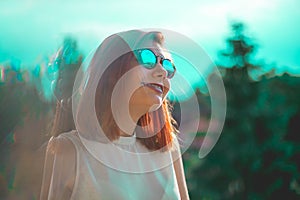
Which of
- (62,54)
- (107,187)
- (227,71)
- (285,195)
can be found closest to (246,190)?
(285,195)

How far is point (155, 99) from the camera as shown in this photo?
1654mm

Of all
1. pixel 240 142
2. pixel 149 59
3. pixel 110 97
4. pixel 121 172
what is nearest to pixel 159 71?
pixel 149 59

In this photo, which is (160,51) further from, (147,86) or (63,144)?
(63,144)

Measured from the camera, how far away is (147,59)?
167 centimetres

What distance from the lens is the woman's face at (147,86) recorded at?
1.66 m

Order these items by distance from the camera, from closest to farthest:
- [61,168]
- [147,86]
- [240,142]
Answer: [61,168]
[147,86]
[240,142]

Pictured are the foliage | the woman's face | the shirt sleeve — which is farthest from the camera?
the foliage

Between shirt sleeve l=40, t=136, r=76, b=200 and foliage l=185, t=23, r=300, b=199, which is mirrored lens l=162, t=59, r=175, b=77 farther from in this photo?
foliage l=185, t=23, r=300, b=199

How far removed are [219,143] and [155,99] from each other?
234 inches

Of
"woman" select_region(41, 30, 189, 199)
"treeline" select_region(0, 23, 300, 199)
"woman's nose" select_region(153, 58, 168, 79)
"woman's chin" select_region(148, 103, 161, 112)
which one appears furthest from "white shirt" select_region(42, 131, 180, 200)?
"treeline" select_region(0, 23, 300, 199)

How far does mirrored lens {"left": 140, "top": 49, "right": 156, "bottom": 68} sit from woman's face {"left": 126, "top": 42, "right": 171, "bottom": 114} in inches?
0.5

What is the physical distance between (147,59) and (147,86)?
0.28 ft

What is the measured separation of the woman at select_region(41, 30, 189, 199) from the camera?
1613 millimetres

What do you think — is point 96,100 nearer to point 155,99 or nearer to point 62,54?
point 155,99
